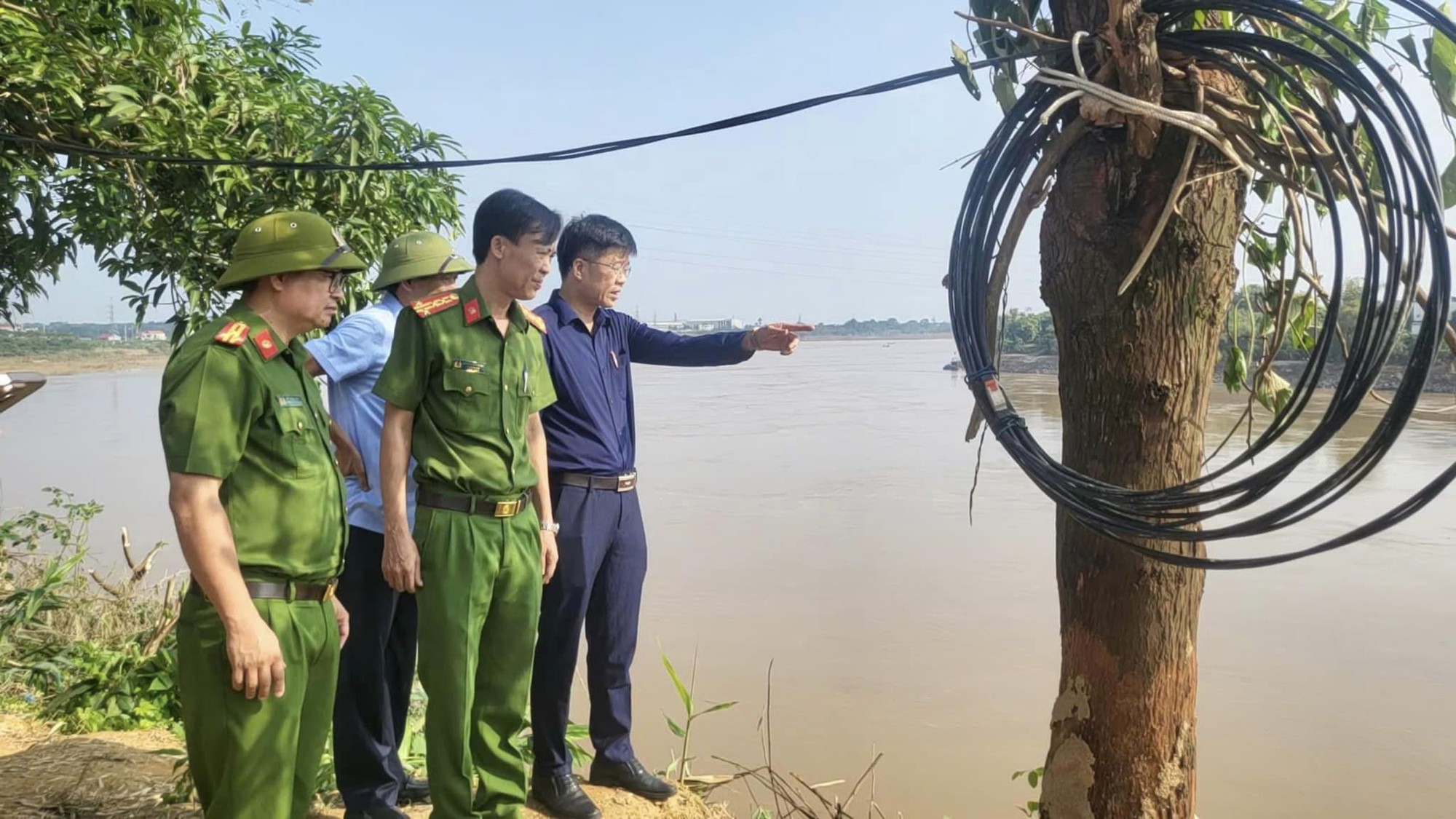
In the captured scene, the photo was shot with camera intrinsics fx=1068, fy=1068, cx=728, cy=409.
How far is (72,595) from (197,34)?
2.92m

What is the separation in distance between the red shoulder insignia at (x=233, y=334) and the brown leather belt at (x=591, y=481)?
102 cm

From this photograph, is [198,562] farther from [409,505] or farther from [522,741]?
[522,741]

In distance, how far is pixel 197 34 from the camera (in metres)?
4.32

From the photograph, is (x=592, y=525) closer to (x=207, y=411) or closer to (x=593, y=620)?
(x=593, y=620)

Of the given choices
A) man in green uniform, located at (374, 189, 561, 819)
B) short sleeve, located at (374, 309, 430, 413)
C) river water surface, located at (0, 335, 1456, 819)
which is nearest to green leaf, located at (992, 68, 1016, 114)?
man in green uniform, located at (374, 189, 561, 819)

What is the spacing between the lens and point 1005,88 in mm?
2543

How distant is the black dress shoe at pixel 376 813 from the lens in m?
2.64

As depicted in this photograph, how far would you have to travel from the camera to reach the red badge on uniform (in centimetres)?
194

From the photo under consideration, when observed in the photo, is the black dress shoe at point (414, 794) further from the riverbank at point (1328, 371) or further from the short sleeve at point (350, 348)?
the riverbank at point (1328, 371)

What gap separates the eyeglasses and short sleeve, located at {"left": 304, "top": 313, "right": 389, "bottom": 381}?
596mm

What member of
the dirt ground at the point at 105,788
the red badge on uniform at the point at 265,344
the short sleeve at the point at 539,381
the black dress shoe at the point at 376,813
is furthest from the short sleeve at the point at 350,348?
the dirt ground at the point at 105,788

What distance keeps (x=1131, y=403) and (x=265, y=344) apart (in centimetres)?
175

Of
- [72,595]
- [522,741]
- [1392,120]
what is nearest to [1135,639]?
[1392,120]

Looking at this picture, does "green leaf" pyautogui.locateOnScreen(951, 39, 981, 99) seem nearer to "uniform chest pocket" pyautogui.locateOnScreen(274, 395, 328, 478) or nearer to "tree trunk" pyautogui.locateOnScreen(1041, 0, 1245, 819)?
"tree trunk" pyautogui.locateOnScreen(1041, 0, 1245, 819)
